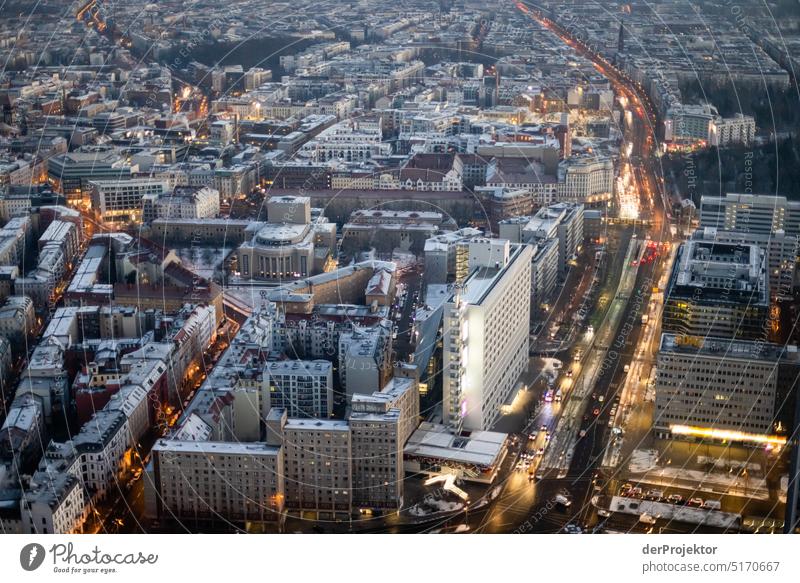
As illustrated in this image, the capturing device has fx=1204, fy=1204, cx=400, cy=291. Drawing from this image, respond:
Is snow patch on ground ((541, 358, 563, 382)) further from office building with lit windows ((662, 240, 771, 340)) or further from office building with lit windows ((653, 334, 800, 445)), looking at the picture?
office building with lit windows ((653, 334, 800, 445))

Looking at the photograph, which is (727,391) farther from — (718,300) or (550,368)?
(550,368)

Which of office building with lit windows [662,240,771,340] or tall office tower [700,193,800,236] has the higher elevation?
tall office tower [700,193,800,236]

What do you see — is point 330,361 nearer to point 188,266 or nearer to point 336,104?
point 188,266

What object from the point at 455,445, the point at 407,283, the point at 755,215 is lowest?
the point at 455,445

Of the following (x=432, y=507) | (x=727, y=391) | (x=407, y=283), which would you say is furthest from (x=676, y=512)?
(x=407, y=283)

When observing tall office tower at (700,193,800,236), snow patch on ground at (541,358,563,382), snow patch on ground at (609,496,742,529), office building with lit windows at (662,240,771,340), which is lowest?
snow patch on ground at (609,496,742,529)
